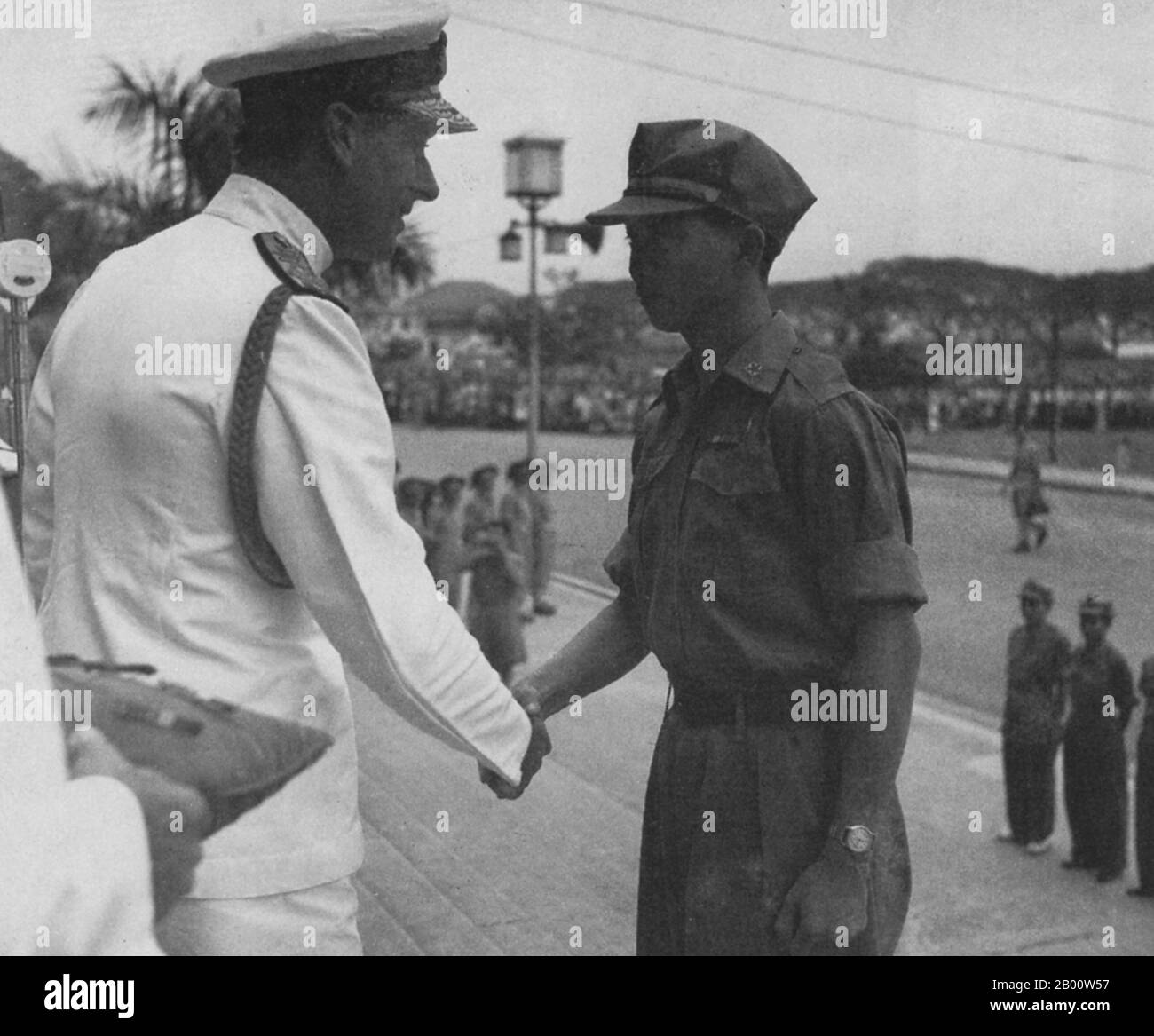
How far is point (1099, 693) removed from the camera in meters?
4.24

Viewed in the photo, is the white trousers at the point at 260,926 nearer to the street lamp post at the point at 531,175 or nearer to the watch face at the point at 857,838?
the watch face at the point at 857,838

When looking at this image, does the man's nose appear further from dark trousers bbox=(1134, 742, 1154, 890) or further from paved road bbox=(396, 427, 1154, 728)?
dark trousers bbox=(1134, 742, 1154, 890)

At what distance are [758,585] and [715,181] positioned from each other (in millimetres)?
494

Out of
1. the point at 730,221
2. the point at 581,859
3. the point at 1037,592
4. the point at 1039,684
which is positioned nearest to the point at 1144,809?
the point at 1039,684

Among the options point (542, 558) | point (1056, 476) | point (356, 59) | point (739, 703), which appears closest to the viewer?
point (356, 59)

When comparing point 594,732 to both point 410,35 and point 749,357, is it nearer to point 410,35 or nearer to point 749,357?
point 749,357

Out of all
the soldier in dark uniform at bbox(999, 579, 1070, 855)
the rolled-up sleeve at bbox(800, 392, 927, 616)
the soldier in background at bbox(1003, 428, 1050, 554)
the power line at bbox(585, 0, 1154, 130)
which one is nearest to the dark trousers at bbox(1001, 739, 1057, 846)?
the soldier in dark uniform at bbox(999, 579, 1070, 855)

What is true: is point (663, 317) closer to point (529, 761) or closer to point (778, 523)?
point (778, 523)

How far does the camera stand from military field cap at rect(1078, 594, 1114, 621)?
4.08 metres

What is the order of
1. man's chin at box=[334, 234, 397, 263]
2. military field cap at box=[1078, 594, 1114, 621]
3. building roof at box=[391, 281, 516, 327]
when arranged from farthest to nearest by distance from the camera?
1. military field cap at box=[1078, 594, 1114, 621]
2. building roof at box=[391, 281, 516, 327]
3. man's chin at box=[334, 234, 397, 263]

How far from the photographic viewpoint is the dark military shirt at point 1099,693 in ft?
13.6

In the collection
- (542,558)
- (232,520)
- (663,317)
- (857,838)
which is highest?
(663,317)

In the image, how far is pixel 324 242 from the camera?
1572 millimetres

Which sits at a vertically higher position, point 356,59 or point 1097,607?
point 356,59
